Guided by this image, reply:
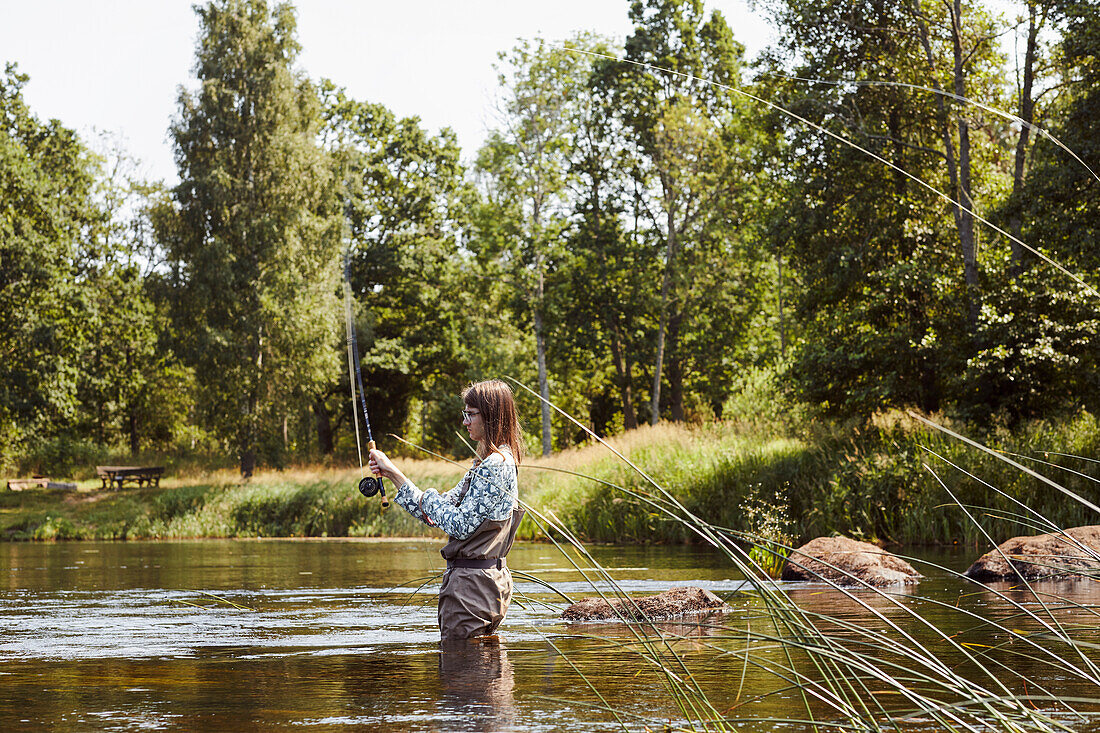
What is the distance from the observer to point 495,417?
648 centimetres

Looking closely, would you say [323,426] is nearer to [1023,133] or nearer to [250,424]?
[250,424]

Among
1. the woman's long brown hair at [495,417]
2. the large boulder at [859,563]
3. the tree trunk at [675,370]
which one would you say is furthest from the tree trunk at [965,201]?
the tree trunk at [675,370]

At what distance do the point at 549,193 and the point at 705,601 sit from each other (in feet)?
114

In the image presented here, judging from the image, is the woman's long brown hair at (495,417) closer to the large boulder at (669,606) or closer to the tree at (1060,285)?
the large boulder at (669,606)

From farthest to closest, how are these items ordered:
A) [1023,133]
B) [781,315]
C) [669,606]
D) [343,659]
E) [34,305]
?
[781,315] < [34,305] < [1023,133] < [669,606] < [343,659]

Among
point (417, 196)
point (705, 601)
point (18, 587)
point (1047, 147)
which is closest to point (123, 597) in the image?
point (18, 587)

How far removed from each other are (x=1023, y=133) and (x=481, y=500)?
2436cm

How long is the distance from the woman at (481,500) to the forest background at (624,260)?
733cm

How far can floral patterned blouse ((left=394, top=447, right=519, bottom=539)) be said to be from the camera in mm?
6344

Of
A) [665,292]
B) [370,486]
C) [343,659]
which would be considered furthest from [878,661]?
[665,292]

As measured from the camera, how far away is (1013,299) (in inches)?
834

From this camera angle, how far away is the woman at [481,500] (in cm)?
636

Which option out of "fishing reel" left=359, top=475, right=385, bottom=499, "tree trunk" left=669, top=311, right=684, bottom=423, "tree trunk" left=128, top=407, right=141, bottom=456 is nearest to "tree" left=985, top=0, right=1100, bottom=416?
"fishing reel" left=359, top=475, right=385, bottom=499

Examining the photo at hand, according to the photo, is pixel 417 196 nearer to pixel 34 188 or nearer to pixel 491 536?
pixel 34 188
